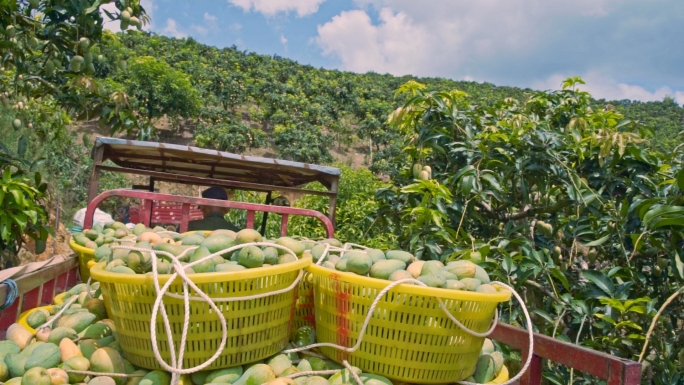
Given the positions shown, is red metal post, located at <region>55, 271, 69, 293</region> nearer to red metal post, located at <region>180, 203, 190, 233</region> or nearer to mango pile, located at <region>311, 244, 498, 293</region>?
red metal post, located at <region>180, 203, 190, 233</region>

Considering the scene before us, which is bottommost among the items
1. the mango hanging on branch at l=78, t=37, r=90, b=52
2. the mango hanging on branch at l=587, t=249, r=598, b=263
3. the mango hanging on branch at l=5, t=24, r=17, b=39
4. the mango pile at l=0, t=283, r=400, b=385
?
the mango pile at l=0, t=283, r=400, b=385

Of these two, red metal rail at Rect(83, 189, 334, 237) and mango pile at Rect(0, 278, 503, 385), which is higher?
red metal rail at Rect(83, 189, 334, 237)

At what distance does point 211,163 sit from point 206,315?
9.89 feet

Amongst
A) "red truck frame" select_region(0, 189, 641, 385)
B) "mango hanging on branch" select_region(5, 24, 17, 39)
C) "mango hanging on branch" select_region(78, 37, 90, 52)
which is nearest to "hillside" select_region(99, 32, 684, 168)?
"mango hanging on branch" select_region(78, 37, 90, 52)

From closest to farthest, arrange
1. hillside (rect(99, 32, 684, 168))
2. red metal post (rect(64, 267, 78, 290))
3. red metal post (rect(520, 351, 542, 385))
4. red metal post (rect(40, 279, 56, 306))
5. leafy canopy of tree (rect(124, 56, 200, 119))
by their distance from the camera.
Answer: red metal post (rect(520, 351, 542, 385))
red metal post (rect(40, 279, 56, 306))
red metal post (rect(64, 267, 78, 290))
leafy canopy of tree (rect(124, 56, 200, 119))
hillside (rect(99, 32, 684, 168))

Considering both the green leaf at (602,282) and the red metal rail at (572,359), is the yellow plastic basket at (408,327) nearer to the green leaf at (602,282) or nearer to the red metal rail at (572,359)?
the red metal rail at (572,359)

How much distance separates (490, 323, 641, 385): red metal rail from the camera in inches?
47.5

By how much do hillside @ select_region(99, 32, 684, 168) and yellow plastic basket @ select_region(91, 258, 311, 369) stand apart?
23063 mm

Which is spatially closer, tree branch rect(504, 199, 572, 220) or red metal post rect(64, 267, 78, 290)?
red metal post rect(64, 267, 78, 290)

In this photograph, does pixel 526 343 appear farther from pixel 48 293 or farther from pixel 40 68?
pixel 40 68

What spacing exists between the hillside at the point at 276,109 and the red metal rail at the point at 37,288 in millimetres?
22287

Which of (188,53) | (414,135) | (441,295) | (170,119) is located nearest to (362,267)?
(441,295)

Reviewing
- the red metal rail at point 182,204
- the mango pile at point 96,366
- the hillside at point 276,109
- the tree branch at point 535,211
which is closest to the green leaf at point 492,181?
the tree branch at point 535,211

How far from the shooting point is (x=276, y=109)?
3284 centimetres
